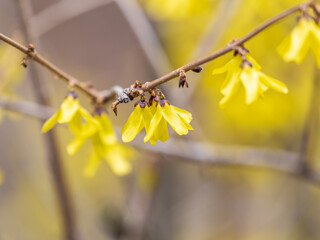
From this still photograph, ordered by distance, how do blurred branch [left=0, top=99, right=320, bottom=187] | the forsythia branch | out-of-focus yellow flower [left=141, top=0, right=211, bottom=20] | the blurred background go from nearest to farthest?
1. the forsythia branch
2. blurred branch [left=0, top=99, right=320, bottom=187]
3. out-of-focus yellow flower [left=141, top=0, right=211, bottom=20]
4. the blurred background

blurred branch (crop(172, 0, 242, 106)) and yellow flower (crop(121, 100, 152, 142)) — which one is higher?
blurred branch (crop(172, 0, 242, 106))

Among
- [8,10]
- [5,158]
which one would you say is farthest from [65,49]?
[5,158]

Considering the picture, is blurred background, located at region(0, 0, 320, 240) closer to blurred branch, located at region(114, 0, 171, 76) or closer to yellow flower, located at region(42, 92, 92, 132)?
blurred branch, located at region(114, 0, 171, 76)

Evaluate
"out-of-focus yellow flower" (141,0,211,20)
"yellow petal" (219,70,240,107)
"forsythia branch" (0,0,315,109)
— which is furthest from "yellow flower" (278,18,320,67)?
"out-of-focus yellow flower" (141,0,211,20)

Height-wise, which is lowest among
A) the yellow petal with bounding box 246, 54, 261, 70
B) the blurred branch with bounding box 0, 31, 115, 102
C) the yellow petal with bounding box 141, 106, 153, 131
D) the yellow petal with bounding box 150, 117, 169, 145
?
the yellow petal with bounding box 150, 117, 169, 145

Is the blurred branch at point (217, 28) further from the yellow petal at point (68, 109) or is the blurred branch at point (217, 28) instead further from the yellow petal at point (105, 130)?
the yellow petal at point (68, 109)

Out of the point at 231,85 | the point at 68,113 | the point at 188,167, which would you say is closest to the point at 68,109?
the point at 68,113

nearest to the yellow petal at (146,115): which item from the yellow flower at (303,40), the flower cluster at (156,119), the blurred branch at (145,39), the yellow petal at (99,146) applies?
the flower cluster at (156,119)

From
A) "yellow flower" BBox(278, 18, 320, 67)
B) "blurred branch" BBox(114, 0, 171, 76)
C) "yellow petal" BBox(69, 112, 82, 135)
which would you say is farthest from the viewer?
"blurred branch" BBox(114, 0, 171, 76)
